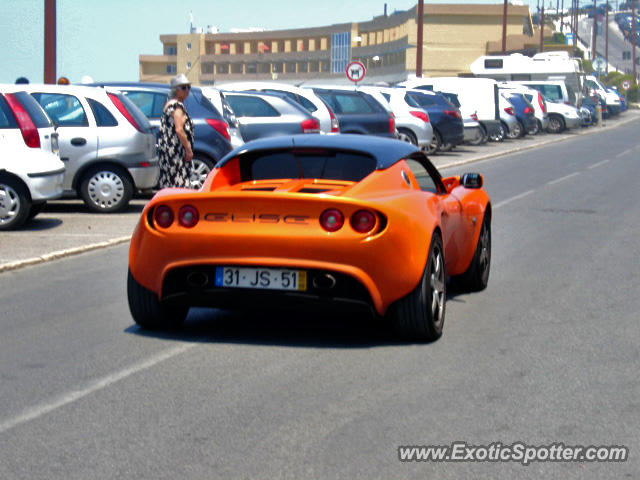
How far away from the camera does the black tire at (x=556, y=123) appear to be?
165ft

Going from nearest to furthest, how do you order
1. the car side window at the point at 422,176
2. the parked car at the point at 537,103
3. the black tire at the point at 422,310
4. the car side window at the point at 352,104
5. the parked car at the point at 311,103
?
the black tire at the point at 422,310, the car side window at the point at 422,176, the parked car at the point at 311,103, the car side window at the point at 352,104, the parked car at the point at 537,103

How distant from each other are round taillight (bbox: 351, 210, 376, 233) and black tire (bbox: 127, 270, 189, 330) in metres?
1.32

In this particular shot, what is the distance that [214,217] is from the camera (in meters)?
7.01

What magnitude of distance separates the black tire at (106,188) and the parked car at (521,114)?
29.0 m

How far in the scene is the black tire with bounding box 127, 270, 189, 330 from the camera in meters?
7.41

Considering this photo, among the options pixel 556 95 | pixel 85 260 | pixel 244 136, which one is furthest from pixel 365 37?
pixel 85 260

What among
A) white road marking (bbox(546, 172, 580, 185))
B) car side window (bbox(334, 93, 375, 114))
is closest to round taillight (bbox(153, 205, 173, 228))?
white road marking (bbox(546, 172, 580, 185))

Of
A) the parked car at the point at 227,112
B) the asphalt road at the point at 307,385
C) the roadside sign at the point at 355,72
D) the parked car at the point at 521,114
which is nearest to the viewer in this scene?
the asphalt road at the point at 307,385

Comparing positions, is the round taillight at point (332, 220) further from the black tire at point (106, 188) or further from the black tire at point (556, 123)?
the black tire at point (556, 123)

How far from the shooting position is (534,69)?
2147 inches

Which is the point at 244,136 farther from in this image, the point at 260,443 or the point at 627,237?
the point at 260,443

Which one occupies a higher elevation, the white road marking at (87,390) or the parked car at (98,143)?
the parked car at (98,143)

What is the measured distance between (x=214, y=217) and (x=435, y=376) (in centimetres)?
158

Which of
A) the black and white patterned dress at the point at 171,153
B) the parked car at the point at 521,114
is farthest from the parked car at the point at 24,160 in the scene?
the parked car at the point at 521,114
